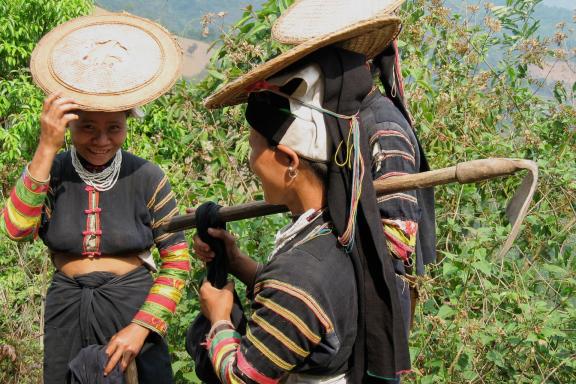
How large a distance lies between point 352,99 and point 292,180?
0.27 meters

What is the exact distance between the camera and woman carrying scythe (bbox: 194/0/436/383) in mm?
1874

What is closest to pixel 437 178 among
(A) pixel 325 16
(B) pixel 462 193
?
(A) pixel 325 16

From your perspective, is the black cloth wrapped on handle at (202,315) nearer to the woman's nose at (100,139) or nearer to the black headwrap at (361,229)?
the black headwrap at (361,229)

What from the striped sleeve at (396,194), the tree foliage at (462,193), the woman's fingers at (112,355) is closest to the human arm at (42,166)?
the woman's fingers at (112,355)

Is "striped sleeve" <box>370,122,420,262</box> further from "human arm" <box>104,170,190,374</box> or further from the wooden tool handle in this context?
"human arm" <box>104,170,190,374</box>

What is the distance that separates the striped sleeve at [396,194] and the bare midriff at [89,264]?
1071 mm

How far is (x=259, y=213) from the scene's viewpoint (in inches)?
92.5

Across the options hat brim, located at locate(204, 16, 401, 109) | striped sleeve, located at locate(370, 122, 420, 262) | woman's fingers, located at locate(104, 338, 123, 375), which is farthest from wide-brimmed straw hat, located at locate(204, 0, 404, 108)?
woman's fingers, located at locate(104, 338, 123, 375)

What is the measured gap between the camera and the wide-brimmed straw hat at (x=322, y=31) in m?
1.90

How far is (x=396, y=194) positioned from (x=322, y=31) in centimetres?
74

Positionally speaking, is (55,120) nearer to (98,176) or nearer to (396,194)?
(98,176)

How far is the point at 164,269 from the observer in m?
3.00

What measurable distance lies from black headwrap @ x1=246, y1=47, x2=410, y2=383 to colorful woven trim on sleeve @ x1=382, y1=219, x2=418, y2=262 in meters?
0.39

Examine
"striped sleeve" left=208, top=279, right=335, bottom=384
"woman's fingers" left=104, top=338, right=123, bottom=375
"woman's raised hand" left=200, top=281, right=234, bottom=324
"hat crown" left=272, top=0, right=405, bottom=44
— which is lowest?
"woman's fingers" left=104, top=338, right=123, bottom=375
